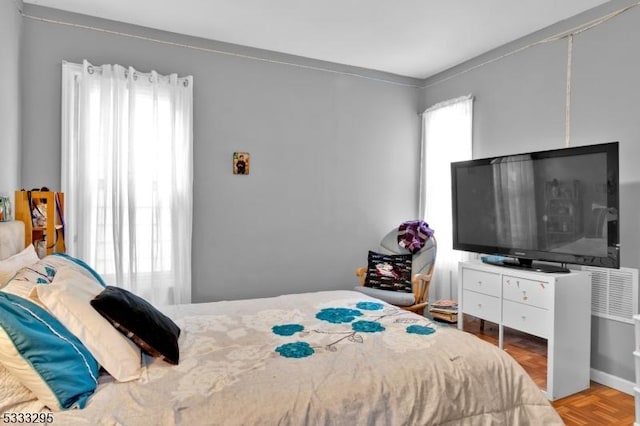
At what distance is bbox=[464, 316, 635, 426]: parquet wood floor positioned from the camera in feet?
8.38

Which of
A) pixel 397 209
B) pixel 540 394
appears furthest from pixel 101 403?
pixel 397 209

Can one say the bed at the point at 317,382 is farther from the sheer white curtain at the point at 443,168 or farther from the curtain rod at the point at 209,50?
the curtain rod at the point at 209,50

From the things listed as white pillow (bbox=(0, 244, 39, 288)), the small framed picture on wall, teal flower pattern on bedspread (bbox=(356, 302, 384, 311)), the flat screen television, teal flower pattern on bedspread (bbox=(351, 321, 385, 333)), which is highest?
the small framed picture on wall

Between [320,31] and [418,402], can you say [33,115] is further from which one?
[418,402]

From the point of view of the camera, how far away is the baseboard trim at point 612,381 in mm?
2908

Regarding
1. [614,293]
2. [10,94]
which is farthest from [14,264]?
[614,293]

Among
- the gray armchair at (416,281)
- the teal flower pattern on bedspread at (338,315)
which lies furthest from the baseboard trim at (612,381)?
the teal flower pattern on bedspread at (338,315)

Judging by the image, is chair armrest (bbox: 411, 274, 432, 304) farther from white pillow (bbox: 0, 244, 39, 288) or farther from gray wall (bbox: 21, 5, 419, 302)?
white pillow (bbox: 0, 244, 39, 288)

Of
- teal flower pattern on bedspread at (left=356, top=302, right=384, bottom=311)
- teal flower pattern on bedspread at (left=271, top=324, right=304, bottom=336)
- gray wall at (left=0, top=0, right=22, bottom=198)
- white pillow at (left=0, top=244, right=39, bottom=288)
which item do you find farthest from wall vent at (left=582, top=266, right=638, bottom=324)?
gray wall at (left=0, top=0, right=22, bottom=198)

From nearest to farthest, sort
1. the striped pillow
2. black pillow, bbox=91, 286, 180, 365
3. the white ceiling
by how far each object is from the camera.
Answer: the striped pillow < black pillow, bbox=91, 286, 180, 365 < the white ceiling

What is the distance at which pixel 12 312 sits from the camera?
1387mm

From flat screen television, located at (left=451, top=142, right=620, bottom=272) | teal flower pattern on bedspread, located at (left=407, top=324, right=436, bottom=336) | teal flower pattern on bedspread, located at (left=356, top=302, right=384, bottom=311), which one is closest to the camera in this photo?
teal flower pattern on bedspread, located at (left=407, top=324, right=436, bottom=336)

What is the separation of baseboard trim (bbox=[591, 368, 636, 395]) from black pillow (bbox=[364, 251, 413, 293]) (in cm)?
156

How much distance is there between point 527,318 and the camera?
2990 mm
